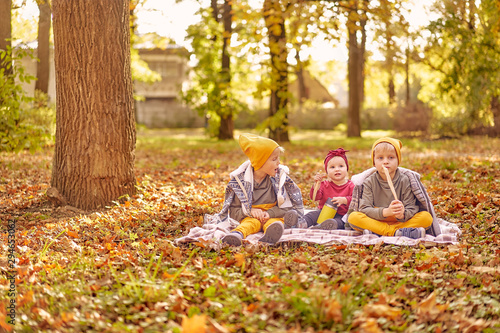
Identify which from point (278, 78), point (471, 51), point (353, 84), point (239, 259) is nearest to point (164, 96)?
point (353, 84)

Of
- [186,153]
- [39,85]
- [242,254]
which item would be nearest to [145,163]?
[186,153]

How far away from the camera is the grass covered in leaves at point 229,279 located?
2766mm

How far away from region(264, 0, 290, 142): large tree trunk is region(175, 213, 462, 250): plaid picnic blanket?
6505mm

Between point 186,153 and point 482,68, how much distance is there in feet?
34.6

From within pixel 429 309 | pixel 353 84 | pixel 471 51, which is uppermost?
pixel 471 51

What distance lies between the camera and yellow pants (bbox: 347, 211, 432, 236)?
4.72 metres

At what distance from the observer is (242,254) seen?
4023 mm

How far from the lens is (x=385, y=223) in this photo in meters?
4.83

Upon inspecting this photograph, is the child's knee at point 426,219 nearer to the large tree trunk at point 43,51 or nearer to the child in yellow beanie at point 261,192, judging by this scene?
the child in yellow beanie at point 261,192

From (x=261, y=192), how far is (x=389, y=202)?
1.34 meters

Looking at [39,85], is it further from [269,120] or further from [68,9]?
[68,9]

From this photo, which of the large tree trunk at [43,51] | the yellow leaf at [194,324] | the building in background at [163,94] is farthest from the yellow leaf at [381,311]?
the building in background at [163,94]

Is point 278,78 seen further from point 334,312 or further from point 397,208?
point 334,312

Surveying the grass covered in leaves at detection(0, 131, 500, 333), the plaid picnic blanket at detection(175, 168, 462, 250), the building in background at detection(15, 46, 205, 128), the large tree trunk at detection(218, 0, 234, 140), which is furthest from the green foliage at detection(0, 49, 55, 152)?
the building in background at detection(15, 46, 205, 128)
